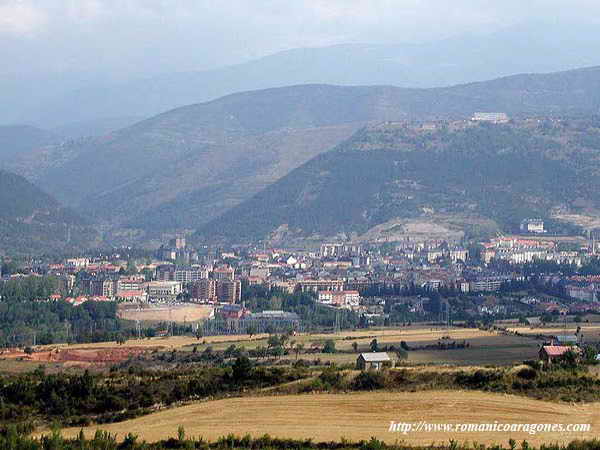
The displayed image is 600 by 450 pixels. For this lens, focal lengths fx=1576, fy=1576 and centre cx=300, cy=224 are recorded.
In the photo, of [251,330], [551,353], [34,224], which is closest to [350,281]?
[251,330]

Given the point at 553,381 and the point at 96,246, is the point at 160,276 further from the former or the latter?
the point at 553,381

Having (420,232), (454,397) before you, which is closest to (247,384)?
(454,397)

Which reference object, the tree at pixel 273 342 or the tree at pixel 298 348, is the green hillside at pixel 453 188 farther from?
the tree at pixel 298 348

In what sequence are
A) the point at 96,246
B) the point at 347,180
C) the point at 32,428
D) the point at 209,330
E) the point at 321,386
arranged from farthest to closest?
the point at 347,180 < the point at 96,246 < the point at 209,330 < the point at 321,386 < the point at 32,428

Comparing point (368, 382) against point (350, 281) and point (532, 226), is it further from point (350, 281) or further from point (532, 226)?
point (532, 226)

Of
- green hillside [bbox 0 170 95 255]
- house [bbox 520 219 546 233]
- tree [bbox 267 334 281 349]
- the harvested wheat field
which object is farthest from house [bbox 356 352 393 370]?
green hillside [bbox 0 170 95 255]
